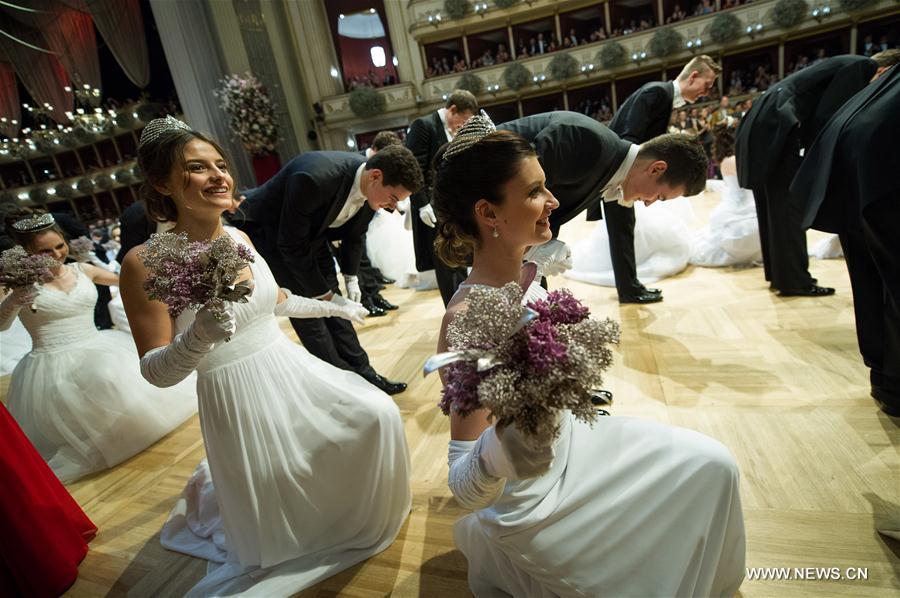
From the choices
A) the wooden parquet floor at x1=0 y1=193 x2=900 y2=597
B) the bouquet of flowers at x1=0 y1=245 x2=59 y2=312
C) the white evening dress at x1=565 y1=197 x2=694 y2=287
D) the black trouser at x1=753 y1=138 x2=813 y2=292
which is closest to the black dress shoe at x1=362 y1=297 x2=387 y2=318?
the wooden parquet floor at x1=0 y1=193 x2=900 y2=597

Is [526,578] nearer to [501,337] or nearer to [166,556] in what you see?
[501,337]

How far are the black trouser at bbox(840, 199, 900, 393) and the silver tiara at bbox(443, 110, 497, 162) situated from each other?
146 centimetres

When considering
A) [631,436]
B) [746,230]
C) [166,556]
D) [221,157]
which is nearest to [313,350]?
[166,556]

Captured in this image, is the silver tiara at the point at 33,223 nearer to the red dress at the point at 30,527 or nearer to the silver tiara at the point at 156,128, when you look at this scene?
the red dress at the point at 30,527

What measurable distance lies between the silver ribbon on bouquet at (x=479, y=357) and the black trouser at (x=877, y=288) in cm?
169

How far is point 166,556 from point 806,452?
9.08 ft

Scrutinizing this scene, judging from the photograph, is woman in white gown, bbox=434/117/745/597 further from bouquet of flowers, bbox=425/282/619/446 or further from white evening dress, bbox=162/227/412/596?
white evening dress, bbox=162/227/412/596

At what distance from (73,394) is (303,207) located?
6.18 feet

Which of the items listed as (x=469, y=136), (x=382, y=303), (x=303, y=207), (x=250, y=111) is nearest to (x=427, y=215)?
(x=303, y=207)

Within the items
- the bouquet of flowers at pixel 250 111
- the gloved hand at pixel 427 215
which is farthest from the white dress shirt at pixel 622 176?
the bouquet of flowers at pixel 250 111

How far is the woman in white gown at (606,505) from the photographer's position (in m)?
0.95

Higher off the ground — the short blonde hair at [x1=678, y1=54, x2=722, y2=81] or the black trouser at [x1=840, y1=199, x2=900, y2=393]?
the short blonde hair at [x1=678, y1=54, x2=722, y2=81]

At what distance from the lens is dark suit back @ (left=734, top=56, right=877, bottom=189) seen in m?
2.74

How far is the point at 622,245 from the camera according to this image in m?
3.62
